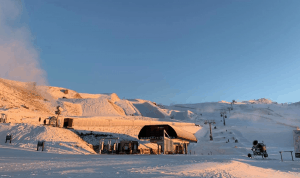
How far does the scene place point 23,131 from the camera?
28234 millimetres

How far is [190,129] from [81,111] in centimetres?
3446

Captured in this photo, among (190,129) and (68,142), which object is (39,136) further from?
(190,129)

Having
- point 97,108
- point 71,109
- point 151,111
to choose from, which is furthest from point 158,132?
point 151,111

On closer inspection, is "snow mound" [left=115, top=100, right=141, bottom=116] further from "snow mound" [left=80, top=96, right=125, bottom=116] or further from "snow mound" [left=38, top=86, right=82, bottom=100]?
"snow mound" [left=38, top=86, right=82, bottom=100]

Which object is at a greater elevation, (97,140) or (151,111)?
(151,111)

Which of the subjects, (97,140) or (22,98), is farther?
(22,98)

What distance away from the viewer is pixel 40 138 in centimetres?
2672

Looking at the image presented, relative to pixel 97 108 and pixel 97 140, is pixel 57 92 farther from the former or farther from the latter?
pixel 97 140

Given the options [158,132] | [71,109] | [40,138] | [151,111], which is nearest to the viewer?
[40,138]

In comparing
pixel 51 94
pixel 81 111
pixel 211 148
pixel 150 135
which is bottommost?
pixel 211 148

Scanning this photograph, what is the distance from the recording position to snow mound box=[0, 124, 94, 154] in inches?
961

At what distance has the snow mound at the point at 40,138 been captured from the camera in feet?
80.1

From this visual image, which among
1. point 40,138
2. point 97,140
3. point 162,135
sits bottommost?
point 97,140

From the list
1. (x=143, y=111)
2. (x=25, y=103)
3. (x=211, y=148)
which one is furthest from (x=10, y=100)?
(x=143, y=111)
